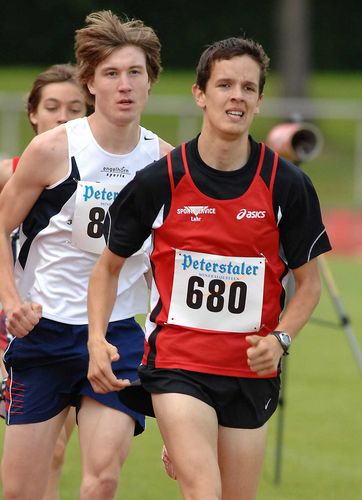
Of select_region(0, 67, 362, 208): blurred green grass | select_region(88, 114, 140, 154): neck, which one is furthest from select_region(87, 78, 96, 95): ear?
select_region(0, 67, 362, 208): blurred green grass

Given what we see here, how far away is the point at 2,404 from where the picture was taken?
6.11 m

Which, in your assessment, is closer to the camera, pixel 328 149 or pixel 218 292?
pixel 218 292

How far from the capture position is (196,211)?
15.8ft

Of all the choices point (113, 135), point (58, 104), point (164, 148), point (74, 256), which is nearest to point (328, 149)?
point (58, 104)

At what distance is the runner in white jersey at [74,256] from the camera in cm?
543

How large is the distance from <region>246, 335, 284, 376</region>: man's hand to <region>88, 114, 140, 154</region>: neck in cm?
128

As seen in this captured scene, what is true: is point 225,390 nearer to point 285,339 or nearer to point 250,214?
point 285,339

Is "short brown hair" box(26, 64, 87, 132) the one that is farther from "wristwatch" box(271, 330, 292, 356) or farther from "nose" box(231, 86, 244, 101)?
"wristwatch" box(271, 330, 292, 356)

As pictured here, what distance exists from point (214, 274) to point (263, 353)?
0.38 metres

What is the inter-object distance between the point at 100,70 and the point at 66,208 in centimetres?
60

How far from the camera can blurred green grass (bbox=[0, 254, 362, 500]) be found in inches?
298

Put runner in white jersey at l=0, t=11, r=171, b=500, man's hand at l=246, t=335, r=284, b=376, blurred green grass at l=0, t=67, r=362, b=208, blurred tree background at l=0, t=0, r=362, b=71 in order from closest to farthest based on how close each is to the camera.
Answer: man's hand at l=246, t=335, r=284, b=376 → runner in white jersey at l=0, t=11, r=171, b=500 → blurred green grass at l=0, t=67, r=362, b=208 → blurred tree background at l=0, t=0, r=362, b=71

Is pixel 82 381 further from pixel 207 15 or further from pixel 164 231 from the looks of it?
pixel 207 15

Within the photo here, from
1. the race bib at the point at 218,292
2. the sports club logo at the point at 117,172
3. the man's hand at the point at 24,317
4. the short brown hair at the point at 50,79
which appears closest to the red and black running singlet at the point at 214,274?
the race bib at the point at 218,292
